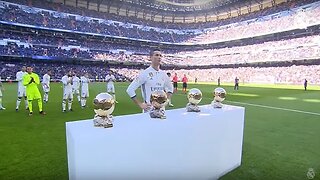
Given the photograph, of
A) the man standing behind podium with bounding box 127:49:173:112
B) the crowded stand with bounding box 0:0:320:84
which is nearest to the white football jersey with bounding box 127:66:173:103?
the man standing behind podium with bounding box 127:49:173:112

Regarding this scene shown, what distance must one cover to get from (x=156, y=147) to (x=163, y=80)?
1930 mm

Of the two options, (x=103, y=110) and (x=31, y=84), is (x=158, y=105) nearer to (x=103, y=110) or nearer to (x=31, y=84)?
(x=103, y=110)

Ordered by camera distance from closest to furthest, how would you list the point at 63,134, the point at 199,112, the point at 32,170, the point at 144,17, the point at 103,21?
the point at 199,112 → the point at 32,170 → the point at 63,134 → the point at 103,21 → the point at 144,17

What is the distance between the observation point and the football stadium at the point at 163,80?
3.70 m

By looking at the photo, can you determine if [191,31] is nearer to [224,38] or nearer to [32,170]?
[224,38]

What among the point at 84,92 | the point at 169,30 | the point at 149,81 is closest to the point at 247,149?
the point at 149,81

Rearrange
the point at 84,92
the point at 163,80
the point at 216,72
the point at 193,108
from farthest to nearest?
the point at 216,72
the point at 84,92
the point at 163,80
the point at 193,108

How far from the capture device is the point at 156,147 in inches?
118

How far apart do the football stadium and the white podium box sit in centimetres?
2

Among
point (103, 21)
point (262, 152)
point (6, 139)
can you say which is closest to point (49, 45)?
point (103, 21)

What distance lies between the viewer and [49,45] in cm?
4797

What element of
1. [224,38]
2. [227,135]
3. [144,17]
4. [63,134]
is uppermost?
[144,17]

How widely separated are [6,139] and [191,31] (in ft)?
221

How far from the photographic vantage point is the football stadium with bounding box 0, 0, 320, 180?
3.70 m
